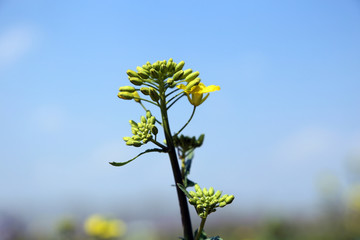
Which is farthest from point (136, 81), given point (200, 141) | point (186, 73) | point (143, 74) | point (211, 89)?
point (200, 141)

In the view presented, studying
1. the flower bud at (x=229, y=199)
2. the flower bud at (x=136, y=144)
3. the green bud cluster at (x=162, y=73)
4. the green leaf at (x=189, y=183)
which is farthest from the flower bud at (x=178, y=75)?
the flower bud at (x=229, y=199)

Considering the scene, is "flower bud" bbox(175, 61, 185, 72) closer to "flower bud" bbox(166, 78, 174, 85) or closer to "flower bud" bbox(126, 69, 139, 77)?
"flower bud" bbox(166, 78, 174, 85)

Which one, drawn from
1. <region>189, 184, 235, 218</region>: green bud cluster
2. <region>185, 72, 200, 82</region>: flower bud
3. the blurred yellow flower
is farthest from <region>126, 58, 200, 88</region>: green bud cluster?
the blurred yellow flower

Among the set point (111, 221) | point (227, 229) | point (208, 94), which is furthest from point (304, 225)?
point (208, 94)

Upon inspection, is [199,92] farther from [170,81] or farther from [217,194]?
[217,194]

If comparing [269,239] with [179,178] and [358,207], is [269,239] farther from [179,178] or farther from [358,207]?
[179,178]
